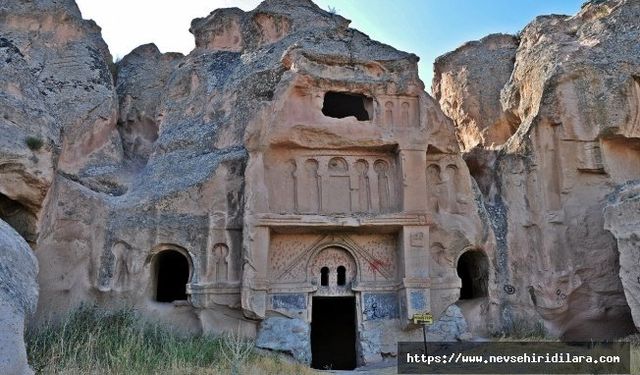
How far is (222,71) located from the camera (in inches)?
628

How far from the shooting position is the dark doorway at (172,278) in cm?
1449

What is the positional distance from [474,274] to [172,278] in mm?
7769

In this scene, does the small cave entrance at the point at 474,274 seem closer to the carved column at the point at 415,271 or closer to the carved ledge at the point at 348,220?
the carved column at the point at 415,271

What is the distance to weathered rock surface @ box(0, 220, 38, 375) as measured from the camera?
5078 millimetres

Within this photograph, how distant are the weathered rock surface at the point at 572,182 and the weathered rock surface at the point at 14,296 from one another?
1009cm

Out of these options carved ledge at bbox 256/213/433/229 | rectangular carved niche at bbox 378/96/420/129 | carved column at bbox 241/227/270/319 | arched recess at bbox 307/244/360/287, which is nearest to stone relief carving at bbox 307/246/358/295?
arched recess at bbox 307/244/360/287

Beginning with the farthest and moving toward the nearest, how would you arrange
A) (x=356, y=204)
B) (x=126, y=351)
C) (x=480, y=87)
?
(x=480, y=87) → (x=356, y=204) → (x=126, y=351)

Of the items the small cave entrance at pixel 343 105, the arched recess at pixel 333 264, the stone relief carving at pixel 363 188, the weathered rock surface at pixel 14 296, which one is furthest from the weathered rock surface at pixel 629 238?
the weathered rock surface at pixel 14 296

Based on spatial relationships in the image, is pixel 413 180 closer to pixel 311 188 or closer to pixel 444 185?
pixel 444 185

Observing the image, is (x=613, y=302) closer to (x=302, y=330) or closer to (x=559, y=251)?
(x=559, y=251)

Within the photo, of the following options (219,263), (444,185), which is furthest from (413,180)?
(219,263)

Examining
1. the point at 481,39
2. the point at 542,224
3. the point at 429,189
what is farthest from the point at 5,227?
the point at 481,39

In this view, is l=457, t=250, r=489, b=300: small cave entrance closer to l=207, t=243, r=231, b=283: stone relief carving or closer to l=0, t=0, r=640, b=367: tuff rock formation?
l=0, t=0, r=640, b=367: tuff rock formation

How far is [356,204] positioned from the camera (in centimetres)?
1323
